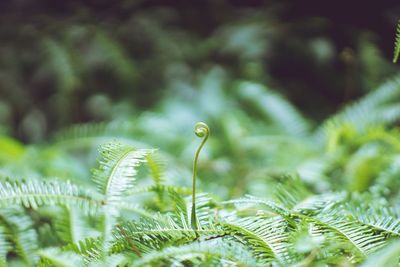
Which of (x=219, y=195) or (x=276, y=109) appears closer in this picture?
(x=219, y=195)

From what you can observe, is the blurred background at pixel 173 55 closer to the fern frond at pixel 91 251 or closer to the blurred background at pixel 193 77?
the blurred background at pixel 193 77

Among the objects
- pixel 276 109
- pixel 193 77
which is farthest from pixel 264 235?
pixel 193 77

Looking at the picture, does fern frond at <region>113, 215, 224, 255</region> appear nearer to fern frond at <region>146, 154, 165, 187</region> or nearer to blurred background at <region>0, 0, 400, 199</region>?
fern frond at <region>146, 154, 165, 187</region>

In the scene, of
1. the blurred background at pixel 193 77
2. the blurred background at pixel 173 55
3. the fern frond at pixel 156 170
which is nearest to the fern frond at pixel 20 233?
the fern frond at pixel 156 170

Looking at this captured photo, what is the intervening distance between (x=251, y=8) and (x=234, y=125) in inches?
47.0

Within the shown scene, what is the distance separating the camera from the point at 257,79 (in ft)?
7.61

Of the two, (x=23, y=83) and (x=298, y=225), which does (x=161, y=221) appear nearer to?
(x=298, y=225)

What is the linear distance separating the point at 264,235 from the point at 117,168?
0.27 metres

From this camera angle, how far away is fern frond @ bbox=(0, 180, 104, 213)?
31.0 inches

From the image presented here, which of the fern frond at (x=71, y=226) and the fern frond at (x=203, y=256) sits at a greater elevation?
the fern frond at (x=203, y=256)

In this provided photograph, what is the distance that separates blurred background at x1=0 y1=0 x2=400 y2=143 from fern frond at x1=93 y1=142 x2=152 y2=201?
1412 millimetres

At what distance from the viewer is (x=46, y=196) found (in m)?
0.80

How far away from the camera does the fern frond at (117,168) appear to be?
30.5 inches

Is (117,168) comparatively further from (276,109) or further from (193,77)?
(193,77)
